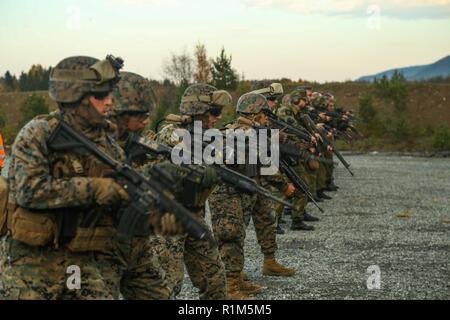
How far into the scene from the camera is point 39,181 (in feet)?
12.6

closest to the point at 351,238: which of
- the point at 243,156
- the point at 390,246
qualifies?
the point at 390,246

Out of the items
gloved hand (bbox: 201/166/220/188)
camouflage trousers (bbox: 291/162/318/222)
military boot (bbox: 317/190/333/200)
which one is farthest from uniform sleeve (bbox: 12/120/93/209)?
military boot (bbox: 317/190/333/200)

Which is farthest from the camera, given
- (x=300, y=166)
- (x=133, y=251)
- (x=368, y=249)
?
(x=300, y=166)

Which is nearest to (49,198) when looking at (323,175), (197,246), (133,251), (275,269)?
(133,251)

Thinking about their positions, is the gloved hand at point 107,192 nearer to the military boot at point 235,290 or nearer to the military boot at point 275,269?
the military boot at point 235,290

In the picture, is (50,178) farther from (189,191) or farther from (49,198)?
(189,191)

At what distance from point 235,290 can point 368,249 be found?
3602 millimetres

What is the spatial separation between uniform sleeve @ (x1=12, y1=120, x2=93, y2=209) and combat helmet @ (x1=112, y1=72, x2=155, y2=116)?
1.12m

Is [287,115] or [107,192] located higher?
[287,115]

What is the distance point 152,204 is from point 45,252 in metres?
0.68

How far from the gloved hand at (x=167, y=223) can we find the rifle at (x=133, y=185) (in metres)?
0.03

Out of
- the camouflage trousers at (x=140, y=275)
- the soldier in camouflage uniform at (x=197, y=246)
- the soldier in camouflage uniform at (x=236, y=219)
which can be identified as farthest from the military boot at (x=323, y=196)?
the camouflage trousers at (x=140, y=275)

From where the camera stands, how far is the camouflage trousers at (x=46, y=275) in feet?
13.0

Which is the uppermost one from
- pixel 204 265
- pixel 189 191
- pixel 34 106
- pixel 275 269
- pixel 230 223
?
pixel 34 106
